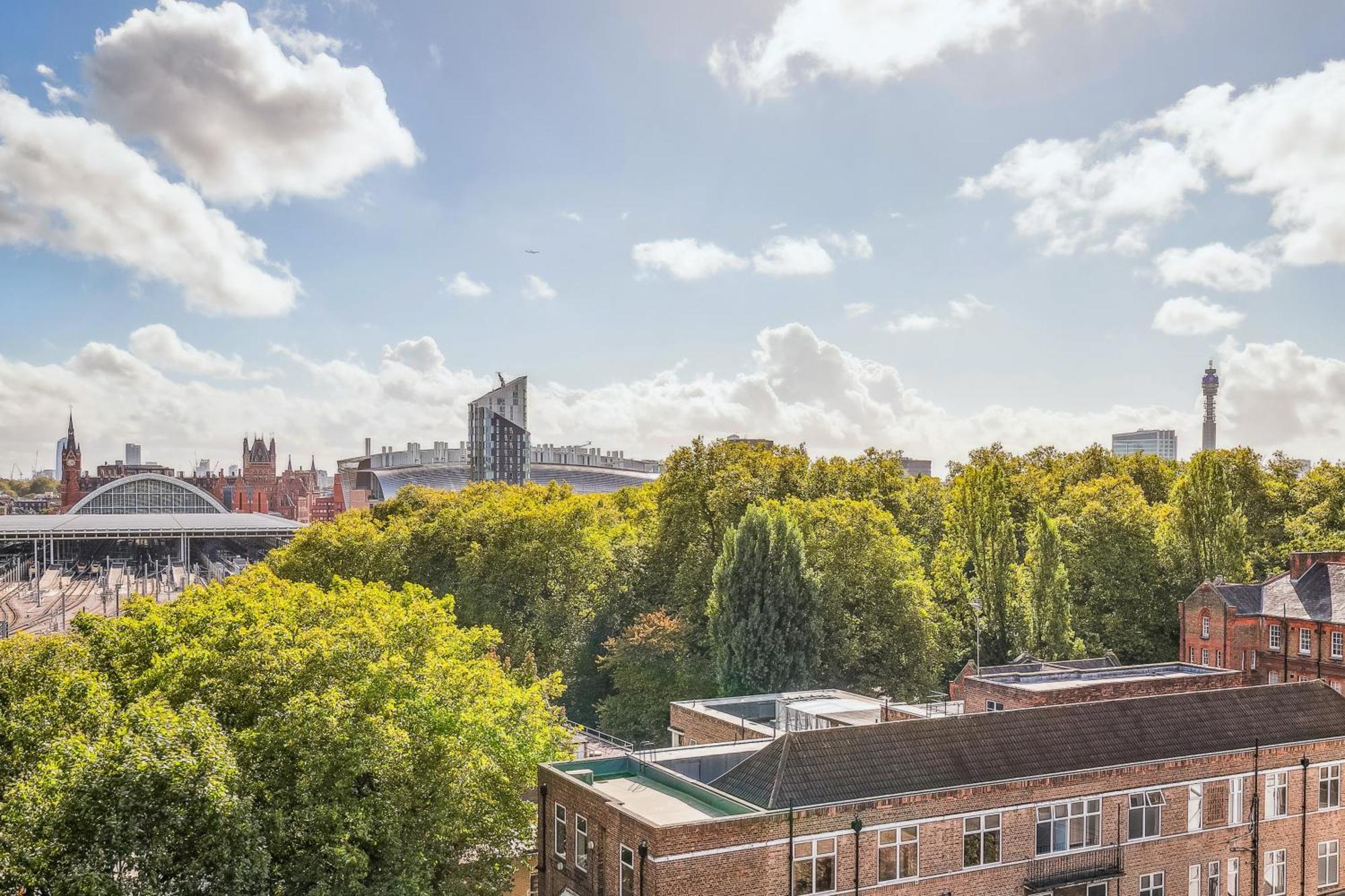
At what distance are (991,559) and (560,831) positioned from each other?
37673 millimetres

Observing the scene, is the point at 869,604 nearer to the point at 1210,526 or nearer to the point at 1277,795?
the point at 1210,526

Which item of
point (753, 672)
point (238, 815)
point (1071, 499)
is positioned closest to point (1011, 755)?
point (238, 815)

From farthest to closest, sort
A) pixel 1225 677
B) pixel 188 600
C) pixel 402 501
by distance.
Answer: pixel 402 501
pixel 1225 677
pixel 188 600

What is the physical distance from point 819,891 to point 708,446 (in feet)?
126

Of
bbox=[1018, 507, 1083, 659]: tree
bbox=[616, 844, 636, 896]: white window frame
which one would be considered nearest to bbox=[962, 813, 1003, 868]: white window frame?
bbox=[616, 844, 636, 896]: white window frame

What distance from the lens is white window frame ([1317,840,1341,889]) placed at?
2911cm

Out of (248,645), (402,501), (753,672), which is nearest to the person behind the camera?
(248,645)

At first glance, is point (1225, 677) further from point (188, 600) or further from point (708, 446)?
point (188, 600)

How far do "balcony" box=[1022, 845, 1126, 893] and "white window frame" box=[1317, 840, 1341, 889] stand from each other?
26.3 feet

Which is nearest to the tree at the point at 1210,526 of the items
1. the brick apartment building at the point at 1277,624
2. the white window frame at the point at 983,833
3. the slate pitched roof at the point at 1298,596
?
the slate pitched roof at the point at 1298,596

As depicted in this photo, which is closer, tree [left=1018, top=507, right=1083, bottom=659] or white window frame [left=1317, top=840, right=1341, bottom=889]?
white window frame [left=1317, top=840, right=1341, bottom=889]

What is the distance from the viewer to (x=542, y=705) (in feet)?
106

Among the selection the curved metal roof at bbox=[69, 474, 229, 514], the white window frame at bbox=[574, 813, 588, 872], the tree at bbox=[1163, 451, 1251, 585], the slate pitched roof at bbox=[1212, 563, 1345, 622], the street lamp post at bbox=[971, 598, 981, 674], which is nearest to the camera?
the white window frame at bbox=[574, 813, 588, 872]

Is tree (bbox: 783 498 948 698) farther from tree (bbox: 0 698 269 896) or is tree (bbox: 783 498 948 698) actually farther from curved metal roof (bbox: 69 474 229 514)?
curved metal roof (bbox: 69 474 229 514)
